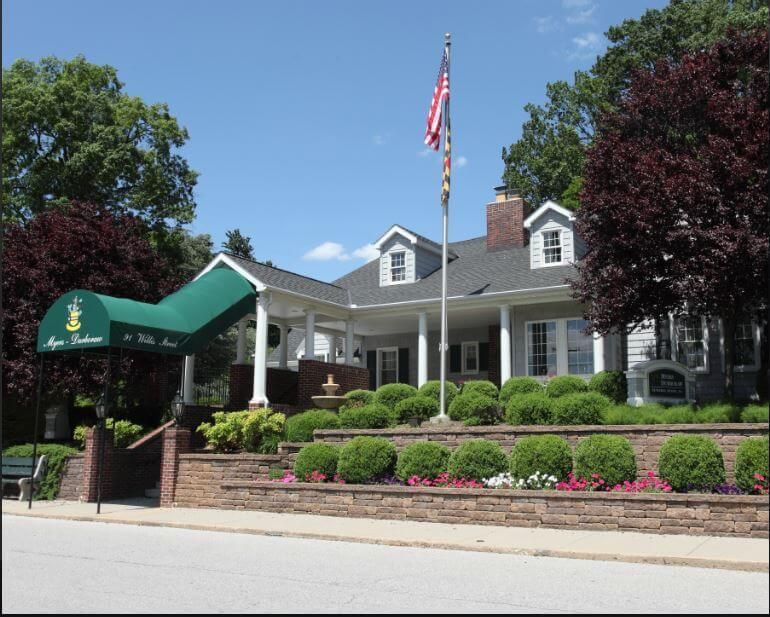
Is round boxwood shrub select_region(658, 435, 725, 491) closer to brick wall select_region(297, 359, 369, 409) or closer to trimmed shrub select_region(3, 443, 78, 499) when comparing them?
brick wall select_region(297, 359, 369, 409)

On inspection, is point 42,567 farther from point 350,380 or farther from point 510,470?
point 350,380

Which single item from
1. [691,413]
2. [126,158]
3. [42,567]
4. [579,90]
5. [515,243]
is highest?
[579,90]

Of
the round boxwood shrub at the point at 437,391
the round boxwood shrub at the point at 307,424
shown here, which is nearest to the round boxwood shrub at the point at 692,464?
the round boxwood shrub at the point at 307,424

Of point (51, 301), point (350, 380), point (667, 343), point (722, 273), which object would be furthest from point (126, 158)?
point (722, 273)

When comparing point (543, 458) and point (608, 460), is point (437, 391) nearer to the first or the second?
point (543, 458)

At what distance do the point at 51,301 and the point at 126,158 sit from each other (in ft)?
45.4

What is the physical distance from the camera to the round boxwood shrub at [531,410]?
50.9ft

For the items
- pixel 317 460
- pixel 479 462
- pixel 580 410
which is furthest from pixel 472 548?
pixel 580 410

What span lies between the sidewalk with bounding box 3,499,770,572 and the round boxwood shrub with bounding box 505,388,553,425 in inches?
150

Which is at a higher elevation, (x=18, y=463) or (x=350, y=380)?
(x=350, y=380)

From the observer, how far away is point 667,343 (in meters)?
21.1

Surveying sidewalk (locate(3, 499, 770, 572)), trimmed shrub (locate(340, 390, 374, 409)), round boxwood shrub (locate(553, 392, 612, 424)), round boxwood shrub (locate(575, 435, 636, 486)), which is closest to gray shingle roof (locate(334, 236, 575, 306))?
trimmed shrub (locate(340, 390, 374, 409))

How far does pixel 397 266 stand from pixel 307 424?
11071mm

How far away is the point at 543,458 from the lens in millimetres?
13055
